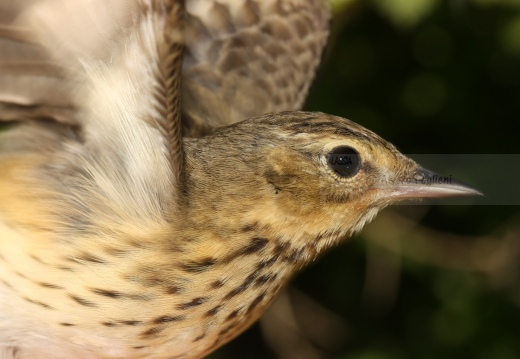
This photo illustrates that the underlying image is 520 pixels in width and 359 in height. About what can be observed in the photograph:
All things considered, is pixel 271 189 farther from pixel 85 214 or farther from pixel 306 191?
pixel 85 214

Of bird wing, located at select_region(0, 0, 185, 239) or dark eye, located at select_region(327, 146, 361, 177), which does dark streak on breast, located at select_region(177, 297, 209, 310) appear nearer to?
bird wing, located at select_region(0, 0, 185, 239)

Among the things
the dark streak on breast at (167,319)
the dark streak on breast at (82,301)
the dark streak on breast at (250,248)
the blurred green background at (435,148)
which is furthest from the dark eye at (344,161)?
the blurred green background at (435,148)

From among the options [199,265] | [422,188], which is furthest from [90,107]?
[422,188]

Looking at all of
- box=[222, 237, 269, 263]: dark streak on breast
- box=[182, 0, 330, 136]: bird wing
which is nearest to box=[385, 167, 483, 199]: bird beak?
box=[222, 237, 269, 263]: dark streak on breast

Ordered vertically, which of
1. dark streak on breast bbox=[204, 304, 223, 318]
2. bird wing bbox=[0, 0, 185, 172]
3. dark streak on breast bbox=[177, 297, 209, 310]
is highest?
bird wing bbox=[0, 0, 185, 172]

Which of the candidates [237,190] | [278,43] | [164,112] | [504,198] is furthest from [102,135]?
[504,198]
